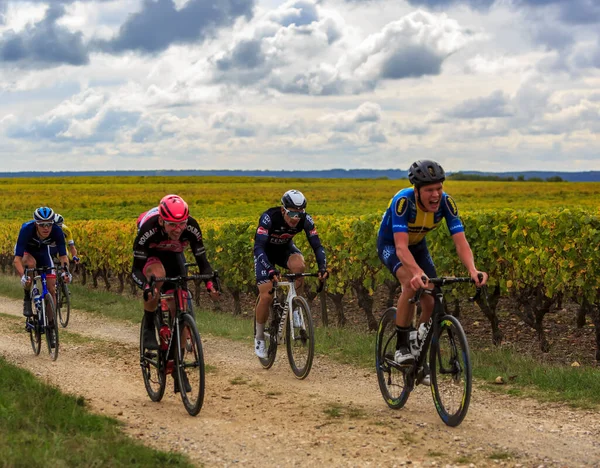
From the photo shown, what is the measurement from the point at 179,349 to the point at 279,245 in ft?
8.52

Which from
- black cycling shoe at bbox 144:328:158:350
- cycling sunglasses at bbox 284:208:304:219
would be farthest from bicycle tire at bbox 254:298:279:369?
black cycling shoe at bbox 144:328:158:350

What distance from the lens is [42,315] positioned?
37.8 ft

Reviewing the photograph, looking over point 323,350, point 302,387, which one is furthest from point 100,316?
point 302,387

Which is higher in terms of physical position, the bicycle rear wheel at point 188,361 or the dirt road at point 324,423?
the bicycle rear wheel at point 188,361


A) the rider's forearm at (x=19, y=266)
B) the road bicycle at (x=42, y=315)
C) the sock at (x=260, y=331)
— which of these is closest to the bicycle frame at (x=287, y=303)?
the sock at (x=260, y=331)

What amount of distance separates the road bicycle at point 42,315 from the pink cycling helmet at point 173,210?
4244 mm

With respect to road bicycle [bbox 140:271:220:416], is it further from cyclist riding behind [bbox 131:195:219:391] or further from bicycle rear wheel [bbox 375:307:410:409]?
bicycle rear wheel [bbox 375:307:410:409]

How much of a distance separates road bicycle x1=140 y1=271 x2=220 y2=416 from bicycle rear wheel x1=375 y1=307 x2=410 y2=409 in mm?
1845

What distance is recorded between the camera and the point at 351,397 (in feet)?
27.6

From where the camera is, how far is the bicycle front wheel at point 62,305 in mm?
15023

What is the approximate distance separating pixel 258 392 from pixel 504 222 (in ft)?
17.8

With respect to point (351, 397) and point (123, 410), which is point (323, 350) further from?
point (123, 410)

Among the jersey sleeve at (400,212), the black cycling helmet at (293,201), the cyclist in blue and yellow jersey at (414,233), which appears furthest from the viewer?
the black cycling helmet at (293,201)

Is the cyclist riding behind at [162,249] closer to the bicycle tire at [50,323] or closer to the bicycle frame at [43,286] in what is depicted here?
the bicycle tire at [50,323]
